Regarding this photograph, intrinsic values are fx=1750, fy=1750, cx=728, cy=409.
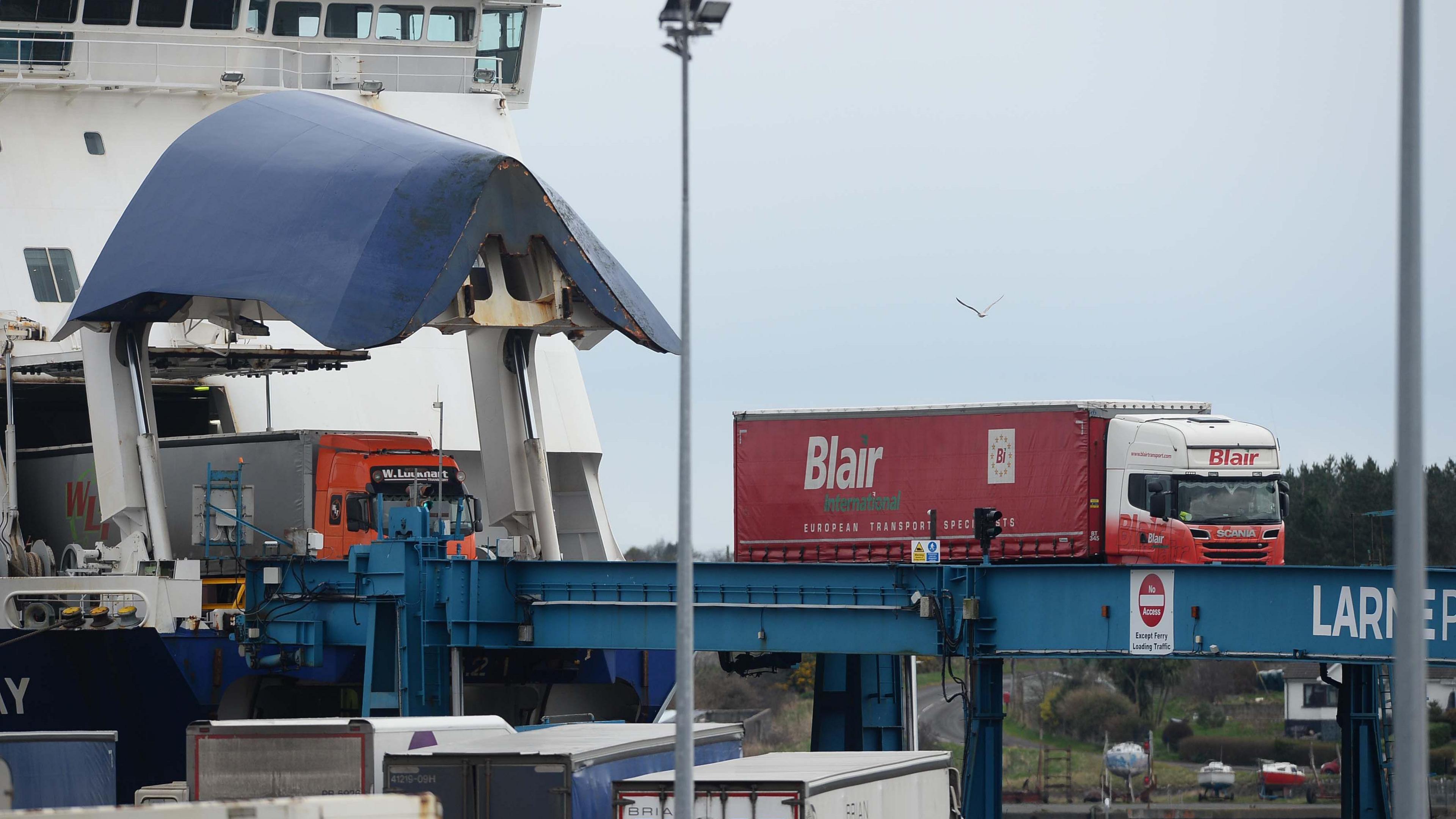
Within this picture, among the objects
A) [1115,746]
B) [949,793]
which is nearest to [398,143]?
[949,793]

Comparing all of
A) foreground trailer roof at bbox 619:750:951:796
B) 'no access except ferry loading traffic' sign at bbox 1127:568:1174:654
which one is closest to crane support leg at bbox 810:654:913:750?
'no access except ferry loading traffic' sign at bbox 1127:568:1174:654

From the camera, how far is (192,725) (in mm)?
19562

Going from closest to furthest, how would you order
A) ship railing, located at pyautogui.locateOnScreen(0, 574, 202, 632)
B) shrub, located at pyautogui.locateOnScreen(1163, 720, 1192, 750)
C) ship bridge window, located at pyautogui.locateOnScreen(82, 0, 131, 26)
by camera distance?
ship railing, located at pyautogui.locateOnScreen(0, 574, 202, 632)
ship bridge window, located at pyautogui.locateOnScreen(82, 0, 131, 26)
shrub, located at pyautogui.locateOnScreen(1163, 720, 1192, 750)

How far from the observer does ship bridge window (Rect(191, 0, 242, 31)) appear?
36.3 metres

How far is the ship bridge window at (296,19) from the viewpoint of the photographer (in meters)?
37.0

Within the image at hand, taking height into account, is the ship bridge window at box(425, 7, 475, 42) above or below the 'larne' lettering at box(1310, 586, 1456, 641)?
above

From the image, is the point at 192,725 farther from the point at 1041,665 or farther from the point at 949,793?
the point at 1041,665

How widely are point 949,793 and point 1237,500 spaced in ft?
48.4

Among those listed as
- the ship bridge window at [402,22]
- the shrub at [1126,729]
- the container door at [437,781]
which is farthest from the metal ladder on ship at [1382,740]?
the shrub at [1126,729]

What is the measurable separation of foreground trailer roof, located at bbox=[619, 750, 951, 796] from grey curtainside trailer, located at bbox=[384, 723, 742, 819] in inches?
18.3

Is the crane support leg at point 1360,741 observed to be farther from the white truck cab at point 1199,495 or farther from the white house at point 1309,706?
the white house at point 1309,706

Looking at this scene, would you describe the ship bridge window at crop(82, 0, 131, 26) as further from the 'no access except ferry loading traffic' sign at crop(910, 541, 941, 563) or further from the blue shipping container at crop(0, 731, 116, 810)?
the 'no access except ferry loading traffic' sign at crop(910, 541, 941, 563)

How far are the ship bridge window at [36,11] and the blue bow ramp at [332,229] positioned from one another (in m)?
9.65

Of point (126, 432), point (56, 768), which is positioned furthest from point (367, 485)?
point (56, 768)
